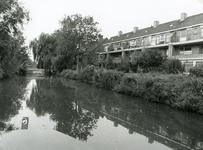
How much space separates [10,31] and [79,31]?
28.4 meters

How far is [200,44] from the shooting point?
25.5 meters

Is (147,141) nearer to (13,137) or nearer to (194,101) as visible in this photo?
(13,137)

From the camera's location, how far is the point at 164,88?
11.4 meters

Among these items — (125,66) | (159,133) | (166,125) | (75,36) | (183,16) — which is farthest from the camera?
(75,36)

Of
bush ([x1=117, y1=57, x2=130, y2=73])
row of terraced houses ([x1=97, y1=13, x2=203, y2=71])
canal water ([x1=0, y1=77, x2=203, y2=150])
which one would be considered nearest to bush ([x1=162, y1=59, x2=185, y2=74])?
row of terraced houses ([x1=97, y1=13, x2=203, y2=71])

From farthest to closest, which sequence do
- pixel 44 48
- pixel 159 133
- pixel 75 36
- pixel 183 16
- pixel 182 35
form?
pixel 44 48 < pixel 75 36 < pixel 183 16 < pixel 182 35 < pixel 159 133

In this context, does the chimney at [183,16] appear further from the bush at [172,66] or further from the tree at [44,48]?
the tree at [44,48]

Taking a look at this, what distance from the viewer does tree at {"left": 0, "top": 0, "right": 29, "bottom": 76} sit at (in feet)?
32.9

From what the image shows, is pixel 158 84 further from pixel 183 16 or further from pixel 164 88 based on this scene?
pixel 183 16

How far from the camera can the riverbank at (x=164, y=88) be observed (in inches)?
373

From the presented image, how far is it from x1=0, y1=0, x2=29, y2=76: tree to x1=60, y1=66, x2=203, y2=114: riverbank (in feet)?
29.3

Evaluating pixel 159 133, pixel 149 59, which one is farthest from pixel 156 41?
pixel 159 133

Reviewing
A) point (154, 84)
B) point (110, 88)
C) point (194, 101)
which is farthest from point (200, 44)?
point (194, 101)

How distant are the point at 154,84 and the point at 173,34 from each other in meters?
19.9
